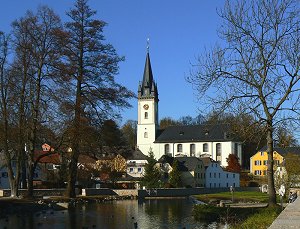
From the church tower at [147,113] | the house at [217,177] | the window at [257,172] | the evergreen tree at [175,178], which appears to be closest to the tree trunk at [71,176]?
the evergreen tree at [175,178]

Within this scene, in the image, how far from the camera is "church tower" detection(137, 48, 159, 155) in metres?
121

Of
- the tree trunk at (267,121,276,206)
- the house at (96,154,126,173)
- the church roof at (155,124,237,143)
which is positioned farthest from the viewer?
the church roof at (155,124,237,143)

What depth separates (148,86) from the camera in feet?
398

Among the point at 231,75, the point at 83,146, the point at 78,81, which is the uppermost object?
the point at 78,81

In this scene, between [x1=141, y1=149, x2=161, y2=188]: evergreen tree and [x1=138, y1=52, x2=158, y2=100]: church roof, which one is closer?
[x1=141, y1=149, x2=161, y2=188]: evergreen tree

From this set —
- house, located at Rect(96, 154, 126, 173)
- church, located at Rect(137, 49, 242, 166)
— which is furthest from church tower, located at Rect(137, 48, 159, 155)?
house, located at Rect(96, 154, 126, 173)

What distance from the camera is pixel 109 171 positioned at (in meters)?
73.7

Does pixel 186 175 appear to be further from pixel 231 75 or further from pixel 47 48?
pixel 231 75

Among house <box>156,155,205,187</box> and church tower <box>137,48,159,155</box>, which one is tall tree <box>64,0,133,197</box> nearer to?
house <box>156,155,205,187</box>

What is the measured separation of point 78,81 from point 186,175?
5336 centimetres

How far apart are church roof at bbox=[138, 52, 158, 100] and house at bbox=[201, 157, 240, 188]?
29817 mm

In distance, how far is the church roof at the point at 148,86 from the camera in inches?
4751

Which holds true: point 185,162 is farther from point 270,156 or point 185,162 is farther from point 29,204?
point 270,156

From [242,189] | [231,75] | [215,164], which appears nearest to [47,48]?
[231,75]
